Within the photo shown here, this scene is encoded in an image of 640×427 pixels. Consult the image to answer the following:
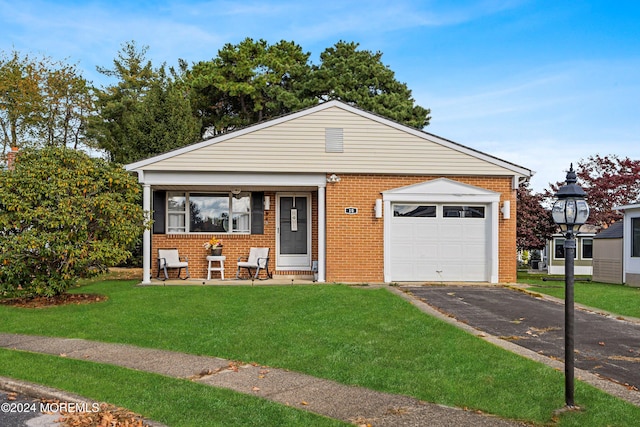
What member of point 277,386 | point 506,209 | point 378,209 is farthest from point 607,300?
point 277,386

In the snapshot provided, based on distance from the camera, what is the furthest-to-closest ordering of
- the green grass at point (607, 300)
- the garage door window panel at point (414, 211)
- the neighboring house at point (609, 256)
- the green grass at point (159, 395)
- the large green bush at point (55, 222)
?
the neighboring house at point (609, 256), the garage door window panel at point (414, 211), the green grass at point (607, 300), the large green bush at point (55, 222), the green grass at point (159, 395)

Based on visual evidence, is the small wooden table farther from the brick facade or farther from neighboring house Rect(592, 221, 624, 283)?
neighboring house Rect(592, 221, 624, 283)

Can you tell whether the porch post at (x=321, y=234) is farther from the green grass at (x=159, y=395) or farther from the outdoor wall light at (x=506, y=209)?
the green grass at (x=159, y=395)

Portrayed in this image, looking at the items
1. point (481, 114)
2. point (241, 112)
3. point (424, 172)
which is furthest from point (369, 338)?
point (241, 112)

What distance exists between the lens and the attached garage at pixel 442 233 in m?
15.6

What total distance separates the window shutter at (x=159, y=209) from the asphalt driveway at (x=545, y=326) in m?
7.37

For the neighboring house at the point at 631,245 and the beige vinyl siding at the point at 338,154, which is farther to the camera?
the neighboring house at the point at 631,245

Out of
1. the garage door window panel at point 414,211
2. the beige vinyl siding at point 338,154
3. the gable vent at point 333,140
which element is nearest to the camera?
the beige vinyl siding at point 338,154

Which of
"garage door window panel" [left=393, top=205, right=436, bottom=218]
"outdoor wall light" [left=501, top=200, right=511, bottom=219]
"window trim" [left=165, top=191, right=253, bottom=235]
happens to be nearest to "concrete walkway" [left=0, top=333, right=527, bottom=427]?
"window trim" [left=165, top=191, right=253, bottom=235]

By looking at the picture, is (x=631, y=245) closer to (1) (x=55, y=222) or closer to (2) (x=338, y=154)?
(2) (x=338, y=154)

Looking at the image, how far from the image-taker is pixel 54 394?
5520 millimetres

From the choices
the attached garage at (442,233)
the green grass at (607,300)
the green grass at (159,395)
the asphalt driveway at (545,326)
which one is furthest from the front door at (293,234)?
the green grass at (159,395)

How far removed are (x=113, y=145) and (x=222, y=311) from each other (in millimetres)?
22099

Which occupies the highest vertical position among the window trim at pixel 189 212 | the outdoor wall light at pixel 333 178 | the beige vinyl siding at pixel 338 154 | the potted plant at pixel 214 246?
the beige vinyl siding at pixel 338 154
